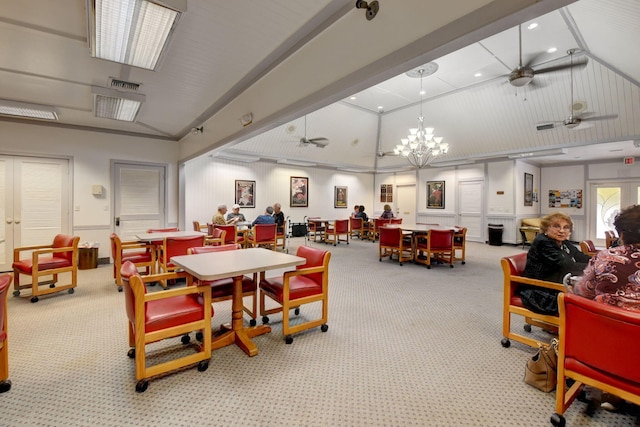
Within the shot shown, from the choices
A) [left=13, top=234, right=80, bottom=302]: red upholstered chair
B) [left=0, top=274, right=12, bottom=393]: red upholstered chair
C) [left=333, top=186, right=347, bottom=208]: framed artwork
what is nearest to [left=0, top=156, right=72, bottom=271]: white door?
[left=13, top=234, right=80, bottom=302]: red upholstered chair

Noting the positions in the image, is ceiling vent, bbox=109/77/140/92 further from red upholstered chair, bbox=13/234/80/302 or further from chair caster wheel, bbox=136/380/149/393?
chair caster wheel, bbox=136/380/149/393

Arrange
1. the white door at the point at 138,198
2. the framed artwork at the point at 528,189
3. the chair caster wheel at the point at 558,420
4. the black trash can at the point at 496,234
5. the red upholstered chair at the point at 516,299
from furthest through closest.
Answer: the framed artwork at the point at 528,189
the black trash can at the point at 496,234
the white door at the point at 138,198
the red upholstered chair at the point at 516,299
the chair caster wheel at the point at 558,420

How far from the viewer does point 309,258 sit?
3172 mm

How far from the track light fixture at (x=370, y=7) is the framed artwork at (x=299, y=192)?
8.79 metres

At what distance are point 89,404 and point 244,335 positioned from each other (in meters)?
1.16

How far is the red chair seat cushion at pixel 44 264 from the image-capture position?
3.92 metres

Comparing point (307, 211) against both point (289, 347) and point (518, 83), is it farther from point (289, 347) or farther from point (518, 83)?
point (289, 347)

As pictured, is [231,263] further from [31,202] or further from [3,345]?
[31,202]

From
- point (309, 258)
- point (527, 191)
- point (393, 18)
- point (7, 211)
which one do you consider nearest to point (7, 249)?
point (7, 211)

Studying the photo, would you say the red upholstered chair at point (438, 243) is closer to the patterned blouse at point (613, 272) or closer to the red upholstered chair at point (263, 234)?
the red upholstered chair at point (263, 234)

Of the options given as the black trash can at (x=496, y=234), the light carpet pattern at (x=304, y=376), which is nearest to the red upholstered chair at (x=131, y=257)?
the light carpet pattern at (x=304, y=376)

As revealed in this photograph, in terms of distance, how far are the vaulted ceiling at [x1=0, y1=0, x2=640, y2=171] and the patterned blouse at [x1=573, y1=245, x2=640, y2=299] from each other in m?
1.42

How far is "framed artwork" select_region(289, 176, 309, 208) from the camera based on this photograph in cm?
1080

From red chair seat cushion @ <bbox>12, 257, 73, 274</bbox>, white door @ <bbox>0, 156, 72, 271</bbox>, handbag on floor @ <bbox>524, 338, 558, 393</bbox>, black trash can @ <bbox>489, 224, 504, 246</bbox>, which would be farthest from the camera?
black trash can @ <bbox>489, 224, 504, 246</bbox>
